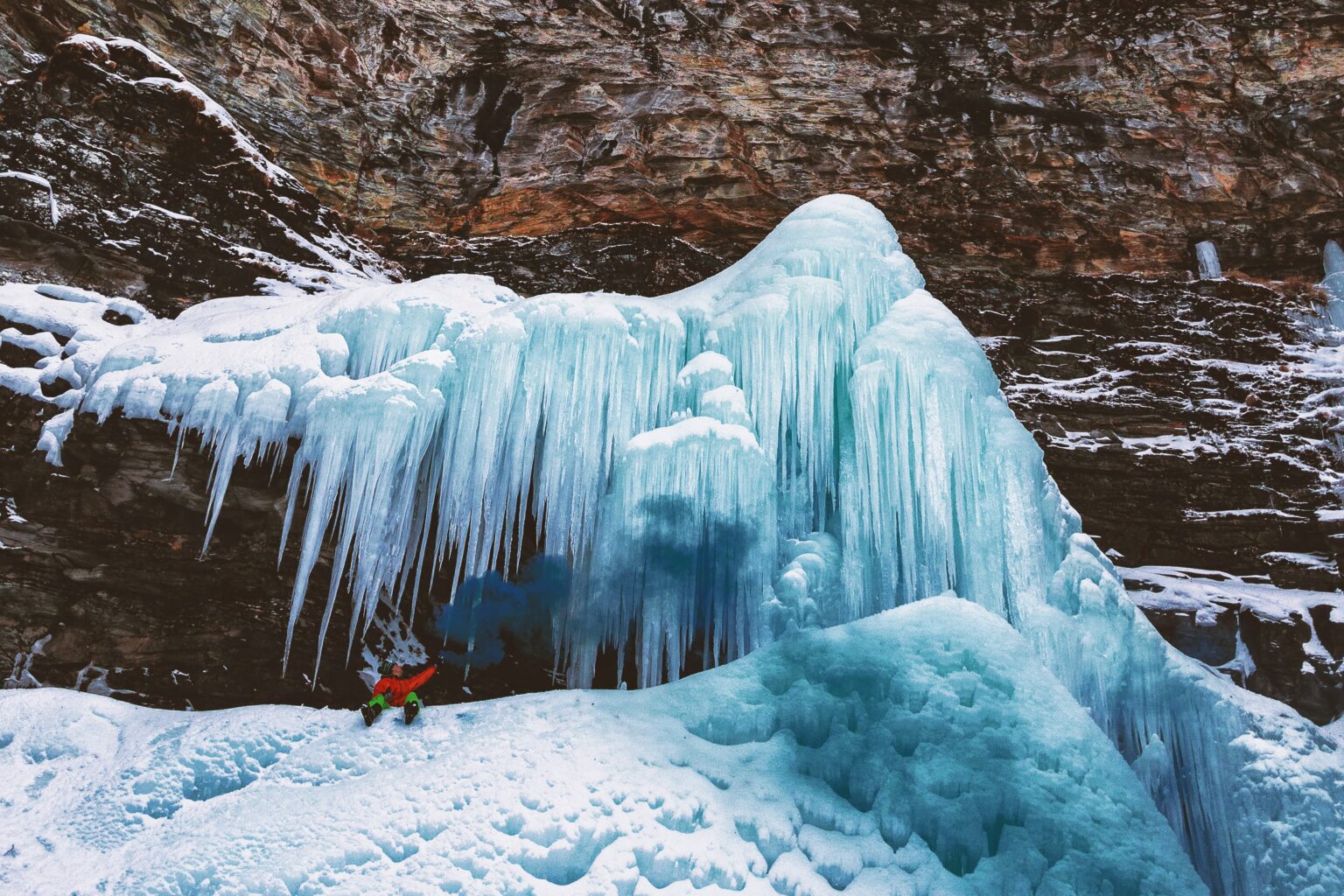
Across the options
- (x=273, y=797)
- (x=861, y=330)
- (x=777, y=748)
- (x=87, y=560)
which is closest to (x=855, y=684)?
(x=777, y=748)

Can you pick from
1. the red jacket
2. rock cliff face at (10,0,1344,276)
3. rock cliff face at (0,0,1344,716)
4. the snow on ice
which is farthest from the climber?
rock cliff face at (10,0,1344,276)

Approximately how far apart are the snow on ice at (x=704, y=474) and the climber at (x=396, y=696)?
61cm

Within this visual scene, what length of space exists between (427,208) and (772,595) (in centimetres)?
567

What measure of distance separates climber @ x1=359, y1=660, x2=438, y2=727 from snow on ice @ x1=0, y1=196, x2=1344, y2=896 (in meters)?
0.61

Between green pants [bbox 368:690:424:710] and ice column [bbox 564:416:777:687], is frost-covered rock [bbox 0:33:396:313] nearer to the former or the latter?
green pants [bbox 368:690:424:710]

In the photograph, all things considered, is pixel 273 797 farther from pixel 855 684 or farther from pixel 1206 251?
pixel 1206 251

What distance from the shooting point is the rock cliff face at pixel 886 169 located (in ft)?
23.5

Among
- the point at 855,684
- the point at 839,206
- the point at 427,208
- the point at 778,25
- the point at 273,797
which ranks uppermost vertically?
the point at 778,25

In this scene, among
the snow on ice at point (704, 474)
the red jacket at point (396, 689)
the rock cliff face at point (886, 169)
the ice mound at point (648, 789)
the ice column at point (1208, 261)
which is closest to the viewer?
the ice mound at point (648, 789)

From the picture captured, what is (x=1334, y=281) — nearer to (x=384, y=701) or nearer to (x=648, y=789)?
(x=648, y=789)

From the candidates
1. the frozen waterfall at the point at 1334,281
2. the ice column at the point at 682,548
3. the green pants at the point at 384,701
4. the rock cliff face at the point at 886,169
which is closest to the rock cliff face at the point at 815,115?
the rock cliff face at the point at 886,169

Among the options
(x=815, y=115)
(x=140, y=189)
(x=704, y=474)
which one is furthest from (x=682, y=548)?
(x=140, y=189)

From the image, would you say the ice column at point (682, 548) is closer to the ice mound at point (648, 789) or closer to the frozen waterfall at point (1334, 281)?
the ice mound at point (648, 789)

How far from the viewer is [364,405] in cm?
488
